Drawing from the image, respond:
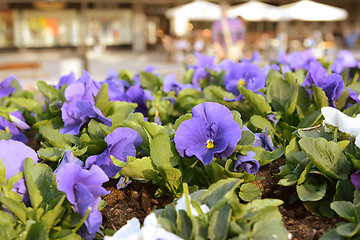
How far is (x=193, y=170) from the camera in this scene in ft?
3.98

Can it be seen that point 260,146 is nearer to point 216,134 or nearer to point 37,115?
point 216,134

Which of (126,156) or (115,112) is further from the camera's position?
(115,112)

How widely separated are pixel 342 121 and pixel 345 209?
0.25 metres

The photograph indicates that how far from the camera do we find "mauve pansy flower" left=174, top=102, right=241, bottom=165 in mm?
1124

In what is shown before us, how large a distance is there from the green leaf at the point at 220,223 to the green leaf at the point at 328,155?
0.32 meters

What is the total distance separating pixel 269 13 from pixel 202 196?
1551 centimetres

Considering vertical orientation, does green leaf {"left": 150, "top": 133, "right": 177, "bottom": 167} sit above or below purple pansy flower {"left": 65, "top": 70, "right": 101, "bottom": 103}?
below

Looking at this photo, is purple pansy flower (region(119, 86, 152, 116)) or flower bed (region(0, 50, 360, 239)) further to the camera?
purple pansy flower (region(119, 86, 152, 116))

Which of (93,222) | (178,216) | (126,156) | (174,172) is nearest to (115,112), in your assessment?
(126,156)

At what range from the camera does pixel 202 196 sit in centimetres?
99

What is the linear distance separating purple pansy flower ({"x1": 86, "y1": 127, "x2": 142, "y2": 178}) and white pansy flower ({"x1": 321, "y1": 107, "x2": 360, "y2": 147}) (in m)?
0.52

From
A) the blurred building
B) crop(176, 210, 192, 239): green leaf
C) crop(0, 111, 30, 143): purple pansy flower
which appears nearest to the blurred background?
the blurred building

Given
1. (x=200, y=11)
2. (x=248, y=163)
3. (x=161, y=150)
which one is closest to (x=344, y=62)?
(x=248, y=163)

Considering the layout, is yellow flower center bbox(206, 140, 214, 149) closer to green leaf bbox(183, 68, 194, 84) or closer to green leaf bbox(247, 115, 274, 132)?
green leaf bbox(247, 115, 274, 132)
